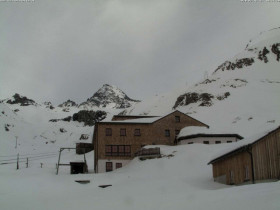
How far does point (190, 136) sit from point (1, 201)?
34531 mm

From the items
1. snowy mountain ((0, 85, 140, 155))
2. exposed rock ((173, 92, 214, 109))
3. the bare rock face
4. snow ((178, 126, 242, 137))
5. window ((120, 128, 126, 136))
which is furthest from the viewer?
the bare rock face

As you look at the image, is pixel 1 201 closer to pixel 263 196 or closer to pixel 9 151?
pixel 263 196

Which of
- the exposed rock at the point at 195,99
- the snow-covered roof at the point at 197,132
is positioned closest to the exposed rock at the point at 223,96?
the exposed rock at the point at 195,99

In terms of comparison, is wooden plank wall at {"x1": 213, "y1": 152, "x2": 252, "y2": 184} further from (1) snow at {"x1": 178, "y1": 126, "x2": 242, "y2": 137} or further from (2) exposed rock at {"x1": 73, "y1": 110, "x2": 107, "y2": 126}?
(2) exposed rock at {"x1": 73, "y1": 110, "x2": 107, "y2": 126}

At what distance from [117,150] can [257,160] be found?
1220 inches

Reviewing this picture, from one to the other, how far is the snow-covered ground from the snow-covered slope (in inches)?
1202

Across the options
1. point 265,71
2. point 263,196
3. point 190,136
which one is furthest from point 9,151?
point 265,71

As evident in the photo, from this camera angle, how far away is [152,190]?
101ft

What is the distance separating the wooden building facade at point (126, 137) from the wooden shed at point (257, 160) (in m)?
25.1

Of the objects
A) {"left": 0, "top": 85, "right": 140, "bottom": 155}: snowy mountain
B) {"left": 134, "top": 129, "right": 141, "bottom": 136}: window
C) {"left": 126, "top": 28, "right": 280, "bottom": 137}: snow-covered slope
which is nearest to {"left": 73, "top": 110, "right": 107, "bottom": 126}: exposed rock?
{"left": 0, "top": 85, "right": 140, "bottom": 155}: snowy mountain

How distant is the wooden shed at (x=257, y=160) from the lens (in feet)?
82.6

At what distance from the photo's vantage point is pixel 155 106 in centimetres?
13975

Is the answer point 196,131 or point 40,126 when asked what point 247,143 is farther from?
point 40,126

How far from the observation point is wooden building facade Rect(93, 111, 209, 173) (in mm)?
54156
